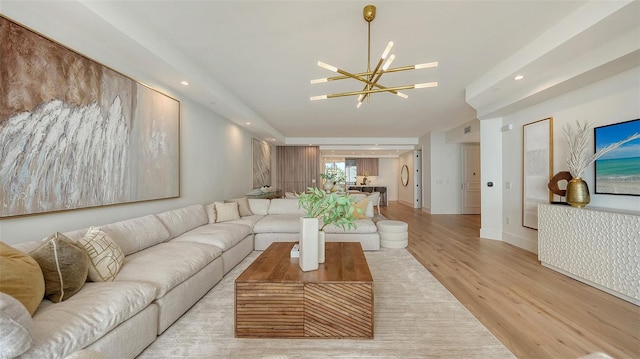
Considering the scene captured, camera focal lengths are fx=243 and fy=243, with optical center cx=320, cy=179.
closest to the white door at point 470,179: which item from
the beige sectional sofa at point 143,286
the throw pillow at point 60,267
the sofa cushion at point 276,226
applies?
the sofa cushion at point 276,226

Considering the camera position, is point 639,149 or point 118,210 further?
point 118,210

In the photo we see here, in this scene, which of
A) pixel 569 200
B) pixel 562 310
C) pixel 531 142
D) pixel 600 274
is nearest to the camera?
pixel 562 310

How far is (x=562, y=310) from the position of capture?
2.16m

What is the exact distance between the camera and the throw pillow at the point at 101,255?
1.73 meters

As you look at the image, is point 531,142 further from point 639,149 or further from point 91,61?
point 91,61

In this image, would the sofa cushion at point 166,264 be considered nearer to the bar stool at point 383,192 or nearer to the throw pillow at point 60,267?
the throw pillow at point 60,267

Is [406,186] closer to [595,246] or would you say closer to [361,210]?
[361,210]

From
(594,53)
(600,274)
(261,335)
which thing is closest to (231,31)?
(261,335)

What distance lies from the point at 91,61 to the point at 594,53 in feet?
15.8

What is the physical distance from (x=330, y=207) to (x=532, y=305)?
2130 millimetres

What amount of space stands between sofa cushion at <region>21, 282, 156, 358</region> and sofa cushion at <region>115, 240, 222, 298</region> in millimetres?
133

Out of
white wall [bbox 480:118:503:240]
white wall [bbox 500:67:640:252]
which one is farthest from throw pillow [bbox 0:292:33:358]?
white wall [bbox 480:118:503:240]

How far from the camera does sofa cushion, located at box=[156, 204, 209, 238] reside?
2885 mm

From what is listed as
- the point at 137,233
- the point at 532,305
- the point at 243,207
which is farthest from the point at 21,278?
the point at 532,305
